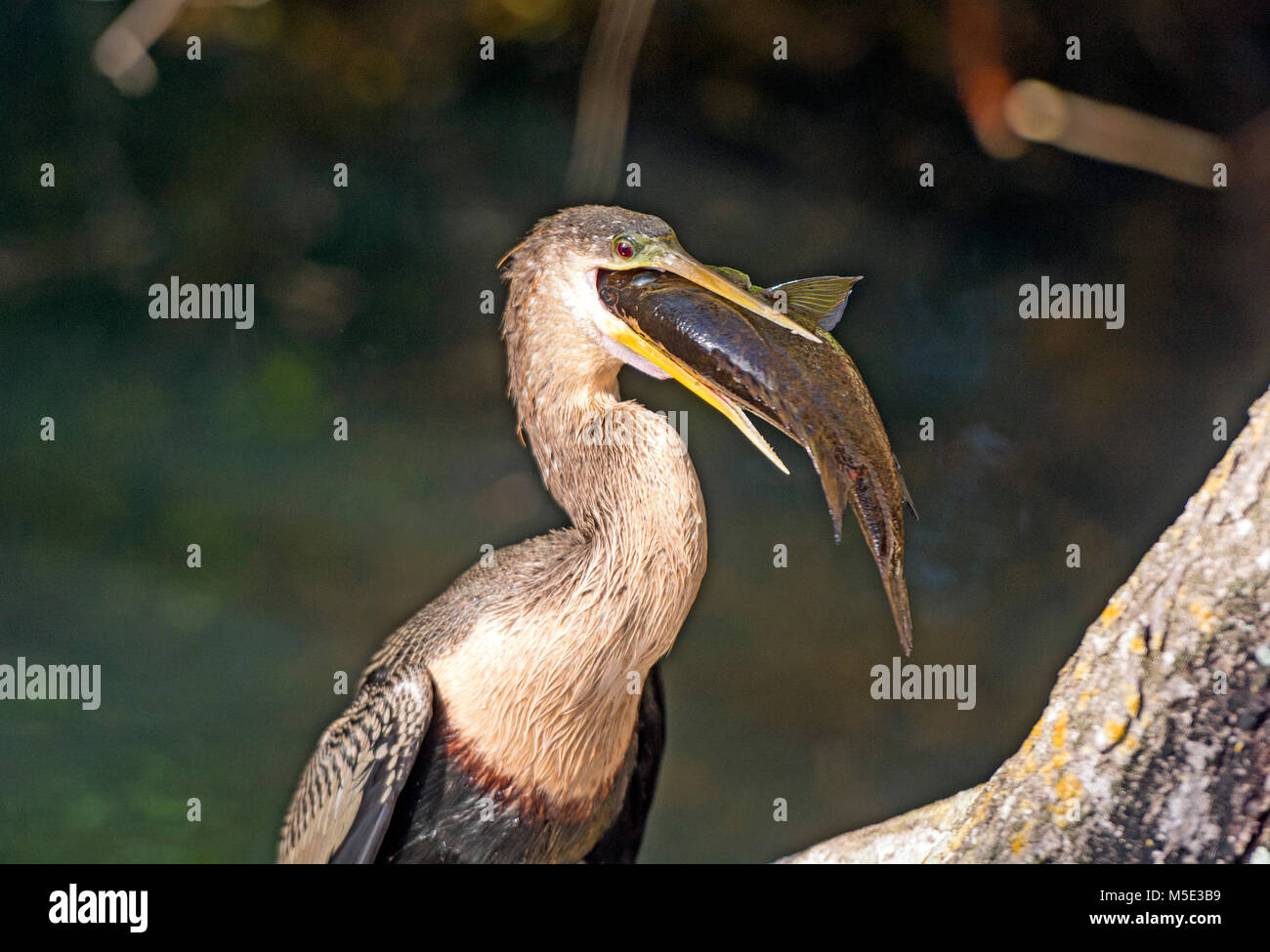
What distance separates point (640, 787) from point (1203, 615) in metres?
1.37

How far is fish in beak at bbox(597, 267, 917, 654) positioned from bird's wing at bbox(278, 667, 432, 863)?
776 mm

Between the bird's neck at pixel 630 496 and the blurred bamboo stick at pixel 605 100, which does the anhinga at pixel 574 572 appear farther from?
the blurred bamboo stick at pixel 605 100

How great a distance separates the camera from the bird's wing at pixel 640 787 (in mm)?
2252

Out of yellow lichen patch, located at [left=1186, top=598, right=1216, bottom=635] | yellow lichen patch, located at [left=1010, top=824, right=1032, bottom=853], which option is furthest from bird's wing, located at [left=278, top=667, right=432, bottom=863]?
yellow lichen patch, located at [left=1186, top=598, right=1216, bottom=635]

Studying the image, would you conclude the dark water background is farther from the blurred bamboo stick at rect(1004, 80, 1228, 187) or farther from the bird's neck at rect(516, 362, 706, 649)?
the bird's neck at rect(516, 362, 706, 649)

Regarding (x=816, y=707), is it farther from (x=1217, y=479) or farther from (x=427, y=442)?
(x=1217, y=479)

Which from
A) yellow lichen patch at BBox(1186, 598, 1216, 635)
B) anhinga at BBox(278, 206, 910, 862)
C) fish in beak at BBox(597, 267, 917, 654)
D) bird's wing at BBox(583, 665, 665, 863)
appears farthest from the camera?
bird's wing at BBox(583, 665, 665, 863)

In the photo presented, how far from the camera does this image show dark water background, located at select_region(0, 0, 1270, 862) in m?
2.40

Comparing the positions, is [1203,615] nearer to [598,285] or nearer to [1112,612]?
[1112,612]

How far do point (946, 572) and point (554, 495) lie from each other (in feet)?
3.96

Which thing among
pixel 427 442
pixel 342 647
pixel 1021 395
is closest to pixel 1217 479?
pixel 1021 395

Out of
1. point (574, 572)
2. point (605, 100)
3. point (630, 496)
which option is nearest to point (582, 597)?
point (574, 572)

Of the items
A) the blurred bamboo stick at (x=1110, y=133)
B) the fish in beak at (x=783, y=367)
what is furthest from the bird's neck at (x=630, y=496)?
the blurred bamboo stick at (x=1110, y=133)

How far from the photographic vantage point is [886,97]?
8.15 ft
